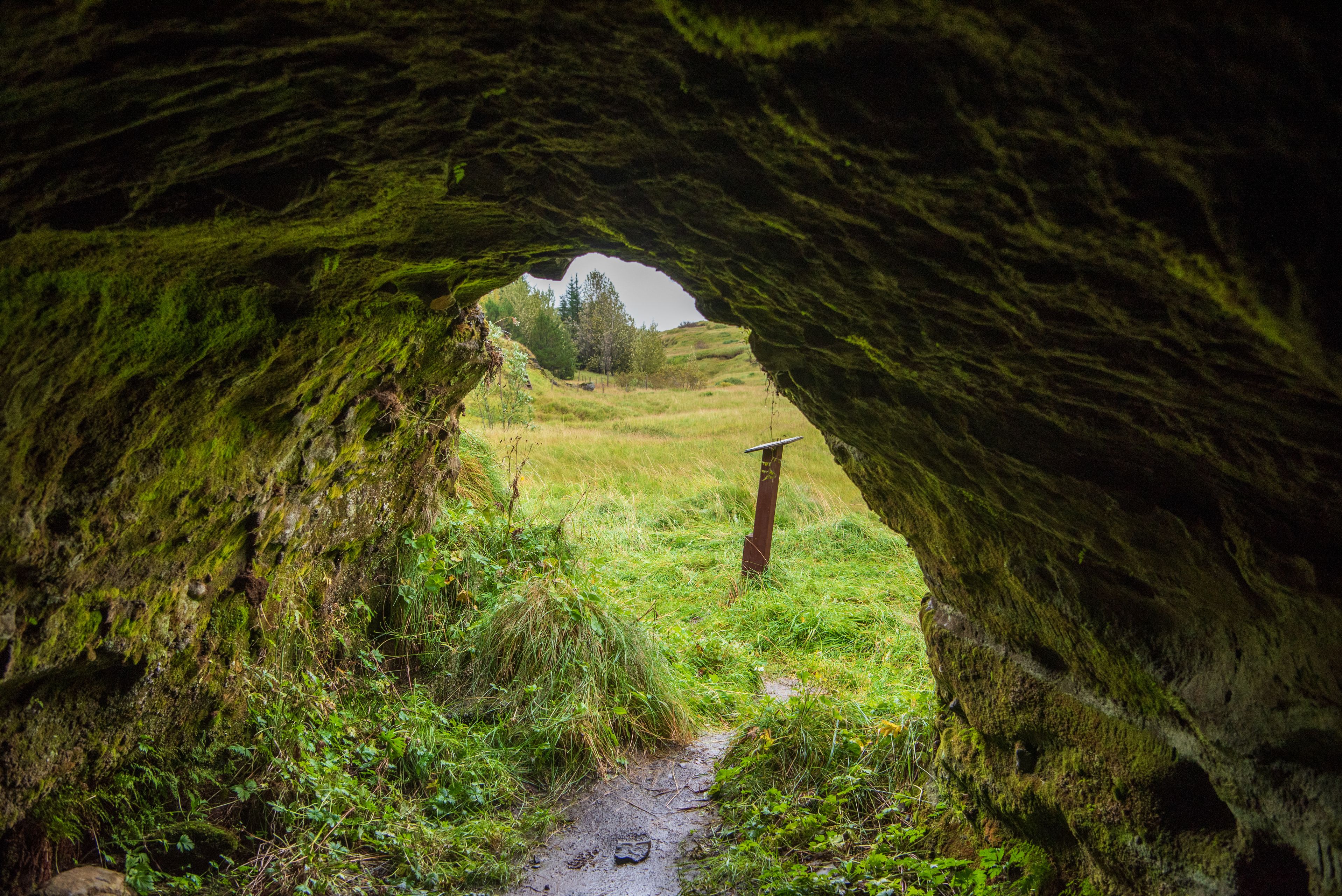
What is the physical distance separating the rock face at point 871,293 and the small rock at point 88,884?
0.91ft

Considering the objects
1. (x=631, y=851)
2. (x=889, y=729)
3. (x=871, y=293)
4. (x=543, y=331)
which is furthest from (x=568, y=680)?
(x=543, y=331)

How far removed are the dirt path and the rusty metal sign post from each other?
328 cm

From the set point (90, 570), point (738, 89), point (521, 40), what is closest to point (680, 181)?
point (738, 89)

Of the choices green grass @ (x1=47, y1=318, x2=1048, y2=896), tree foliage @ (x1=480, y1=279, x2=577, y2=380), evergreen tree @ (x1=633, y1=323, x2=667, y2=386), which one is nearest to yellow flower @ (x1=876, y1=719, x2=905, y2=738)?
green grass @ (x1=47, y1=318, x2=1048, y2=896)

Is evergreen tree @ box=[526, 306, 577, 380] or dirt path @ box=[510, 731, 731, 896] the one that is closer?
dirt path @ box=[510, 731, 731, 896]

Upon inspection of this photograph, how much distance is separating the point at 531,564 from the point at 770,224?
426cm

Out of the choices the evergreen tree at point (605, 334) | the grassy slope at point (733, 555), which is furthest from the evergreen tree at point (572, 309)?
the grassy slope at point (733, 555)

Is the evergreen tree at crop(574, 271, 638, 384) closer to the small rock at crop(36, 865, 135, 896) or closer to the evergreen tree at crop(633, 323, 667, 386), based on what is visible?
the evergreen tree at crop(633, 323, 667, 386)

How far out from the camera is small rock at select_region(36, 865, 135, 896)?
86.0 inches

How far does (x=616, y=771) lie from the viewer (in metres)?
4.20

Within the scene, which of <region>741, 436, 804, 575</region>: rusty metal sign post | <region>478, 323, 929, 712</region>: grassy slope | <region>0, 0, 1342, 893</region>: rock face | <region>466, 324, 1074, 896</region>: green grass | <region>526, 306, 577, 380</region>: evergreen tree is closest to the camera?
<region>0, 0, 1342, 893</region>: rock face

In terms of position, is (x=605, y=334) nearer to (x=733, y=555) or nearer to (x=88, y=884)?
(x=733, y=555)

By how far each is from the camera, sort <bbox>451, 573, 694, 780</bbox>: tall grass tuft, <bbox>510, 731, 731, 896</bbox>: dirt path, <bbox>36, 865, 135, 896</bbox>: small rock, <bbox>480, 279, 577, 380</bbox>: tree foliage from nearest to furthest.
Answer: <bbox>36, 865, 135, 896</bbox>: small rock
<bbox>510, 731, 731, 896</bbox>: dirt path
<bbox>451, 573, 694, 780</bbox>: tall grass tuft
<bbox>480, 279, 577, 380</bbox>: tree foliage

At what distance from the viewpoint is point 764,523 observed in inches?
306
